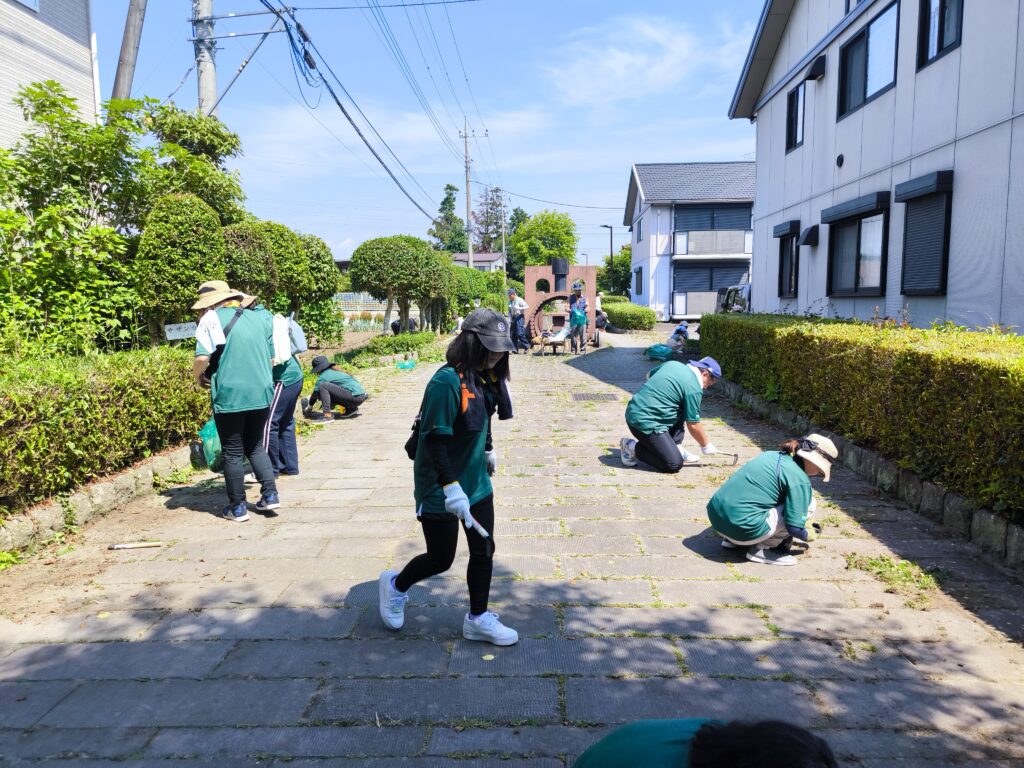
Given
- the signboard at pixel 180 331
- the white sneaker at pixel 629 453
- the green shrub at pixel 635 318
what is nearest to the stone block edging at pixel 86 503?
the signboard at pixel 180 331

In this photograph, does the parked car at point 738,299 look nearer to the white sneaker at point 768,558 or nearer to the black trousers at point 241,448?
the white sneaker at point 768,558

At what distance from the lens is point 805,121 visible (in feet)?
44.1

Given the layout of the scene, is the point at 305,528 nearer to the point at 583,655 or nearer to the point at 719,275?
the point at 583,655

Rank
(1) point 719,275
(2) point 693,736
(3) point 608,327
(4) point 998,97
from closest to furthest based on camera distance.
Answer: (2) point 693,736
(4) point 998,97
(3) point 608,327
(1) point 719,275

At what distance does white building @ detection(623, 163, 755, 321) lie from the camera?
33719 mm

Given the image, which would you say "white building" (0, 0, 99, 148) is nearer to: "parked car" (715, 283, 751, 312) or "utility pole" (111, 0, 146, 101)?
"utility pole" (111, 0, 146, 101)

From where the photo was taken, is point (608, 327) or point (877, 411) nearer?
point (877, 411)

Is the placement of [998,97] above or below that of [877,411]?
above

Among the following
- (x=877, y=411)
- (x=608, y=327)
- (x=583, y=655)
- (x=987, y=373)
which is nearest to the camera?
(x=583, y=655)

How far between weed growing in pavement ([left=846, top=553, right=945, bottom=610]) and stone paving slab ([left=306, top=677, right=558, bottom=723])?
2290mm

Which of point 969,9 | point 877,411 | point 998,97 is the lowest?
point 877,411

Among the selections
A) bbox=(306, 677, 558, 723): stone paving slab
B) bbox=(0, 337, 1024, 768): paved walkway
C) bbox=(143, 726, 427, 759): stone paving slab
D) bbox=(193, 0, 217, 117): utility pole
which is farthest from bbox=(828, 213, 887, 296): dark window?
bbox=(193, 0, 217, 117): utility pole

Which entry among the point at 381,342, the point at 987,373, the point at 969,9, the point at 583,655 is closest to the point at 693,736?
the point at 583,655

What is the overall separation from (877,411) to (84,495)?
259 inches
